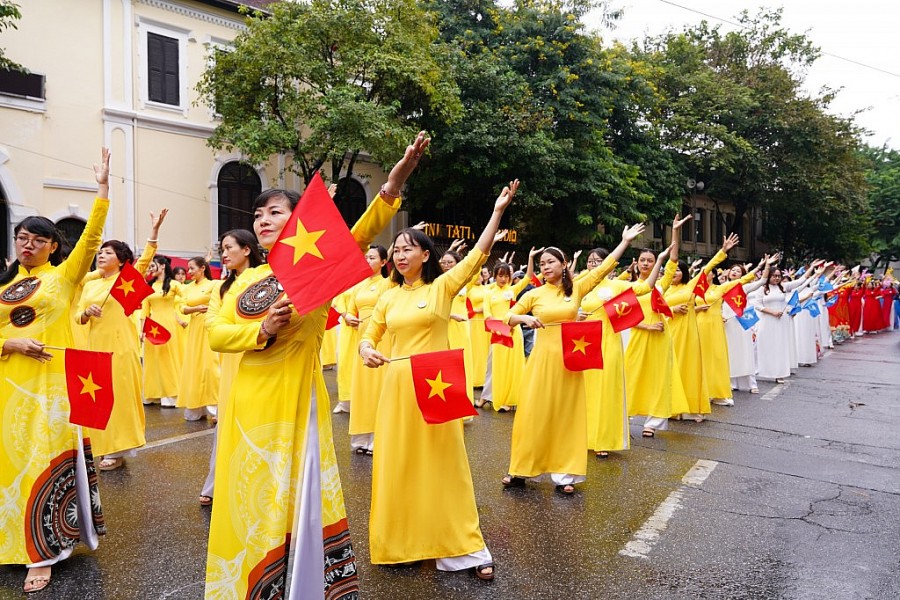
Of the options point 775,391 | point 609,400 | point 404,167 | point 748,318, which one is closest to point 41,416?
point 404,167

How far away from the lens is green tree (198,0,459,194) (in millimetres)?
16109

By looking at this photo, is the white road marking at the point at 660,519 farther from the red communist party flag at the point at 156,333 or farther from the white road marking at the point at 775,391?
the red communist party flag at the point at 156,333

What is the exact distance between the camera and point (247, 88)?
16.9m

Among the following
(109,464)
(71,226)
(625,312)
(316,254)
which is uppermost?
(71,226)

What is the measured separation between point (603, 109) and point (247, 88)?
33.5 ft

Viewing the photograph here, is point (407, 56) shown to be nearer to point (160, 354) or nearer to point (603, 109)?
point (603, 109)

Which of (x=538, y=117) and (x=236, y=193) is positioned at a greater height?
(x=538, y=117)

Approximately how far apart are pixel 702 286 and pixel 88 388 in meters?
7.79

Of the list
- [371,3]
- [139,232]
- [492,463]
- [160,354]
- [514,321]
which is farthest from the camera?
[139,232]

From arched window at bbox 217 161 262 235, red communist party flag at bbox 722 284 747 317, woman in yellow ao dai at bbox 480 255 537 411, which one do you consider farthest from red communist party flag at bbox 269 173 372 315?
arched window at bbox 217 161 262 235

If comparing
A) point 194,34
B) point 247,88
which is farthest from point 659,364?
point 194,34

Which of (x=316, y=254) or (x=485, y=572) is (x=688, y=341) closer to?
(x=485, y=572)

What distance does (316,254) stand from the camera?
2.71m

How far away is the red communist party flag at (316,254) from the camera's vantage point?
2.67 metres
